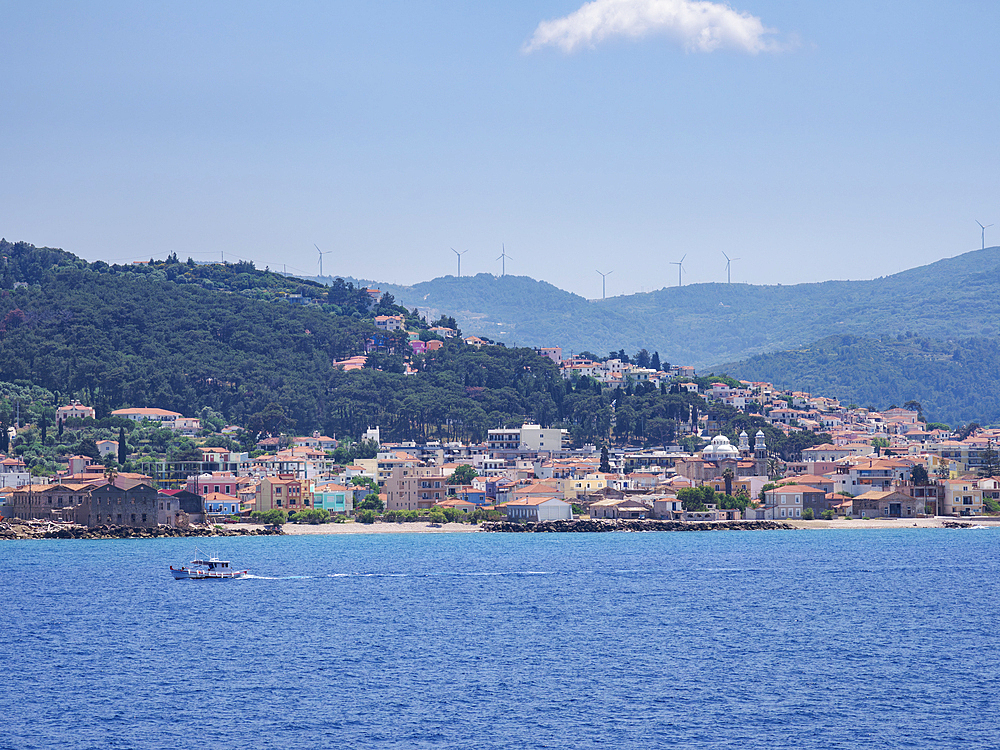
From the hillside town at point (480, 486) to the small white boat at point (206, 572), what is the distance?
30182 mm

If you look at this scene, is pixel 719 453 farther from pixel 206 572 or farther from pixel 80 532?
pixel 206 572

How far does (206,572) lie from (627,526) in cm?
4684

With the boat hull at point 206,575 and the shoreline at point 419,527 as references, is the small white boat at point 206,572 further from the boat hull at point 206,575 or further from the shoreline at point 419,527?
the shoreline at point 419,527

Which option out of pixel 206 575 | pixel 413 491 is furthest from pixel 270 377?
pixel 206 575

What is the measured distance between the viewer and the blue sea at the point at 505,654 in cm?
3284

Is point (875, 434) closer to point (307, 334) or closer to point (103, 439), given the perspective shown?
point (307, 334)

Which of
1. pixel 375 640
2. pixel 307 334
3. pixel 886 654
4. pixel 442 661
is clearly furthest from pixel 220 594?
pixel 307 334

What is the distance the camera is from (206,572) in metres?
→ 65.1

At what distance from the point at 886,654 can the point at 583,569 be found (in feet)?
90.9

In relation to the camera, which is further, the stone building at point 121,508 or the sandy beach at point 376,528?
the sandy beach at point 376,528

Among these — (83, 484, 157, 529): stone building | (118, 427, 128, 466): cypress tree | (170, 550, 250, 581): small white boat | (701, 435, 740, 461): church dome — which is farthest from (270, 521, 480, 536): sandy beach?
(701, 435, 740, 461): church dome

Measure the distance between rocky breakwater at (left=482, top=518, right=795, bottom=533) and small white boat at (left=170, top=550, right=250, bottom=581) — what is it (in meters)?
37.7

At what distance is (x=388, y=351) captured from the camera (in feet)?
645

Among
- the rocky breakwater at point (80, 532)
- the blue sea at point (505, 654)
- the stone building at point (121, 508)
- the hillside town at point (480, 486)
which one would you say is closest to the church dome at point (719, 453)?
the hillside town at point (480, 486)
